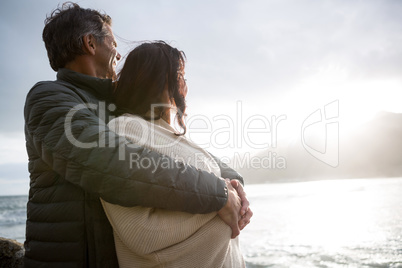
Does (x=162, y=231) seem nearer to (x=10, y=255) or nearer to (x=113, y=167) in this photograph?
(x=113, y=167)

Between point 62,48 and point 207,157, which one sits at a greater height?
point 62,48

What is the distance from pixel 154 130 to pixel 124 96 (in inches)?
14.6

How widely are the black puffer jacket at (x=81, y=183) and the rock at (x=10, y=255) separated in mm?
1647

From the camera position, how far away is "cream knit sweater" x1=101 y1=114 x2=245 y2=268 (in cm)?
132

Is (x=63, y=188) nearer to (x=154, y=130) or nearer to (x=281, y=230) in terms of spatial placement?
(x=154, y=130)

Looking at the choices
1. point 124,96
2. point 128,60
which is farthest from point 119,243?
point 128,60

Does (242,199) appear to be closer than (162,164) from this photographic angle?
No

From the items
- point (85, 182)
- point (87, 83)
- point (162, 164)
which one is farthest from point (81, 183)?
point (87, 83)

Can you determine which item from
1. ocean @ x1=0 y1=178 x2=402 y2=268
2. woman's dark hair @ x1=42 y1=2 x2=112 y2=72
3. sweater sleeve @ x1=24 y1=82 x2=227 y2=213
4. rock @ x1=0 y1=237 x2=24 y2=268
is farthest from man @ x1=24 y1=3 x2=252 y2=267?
ocean @ x1=0 y1=178 x2=402 y2=268

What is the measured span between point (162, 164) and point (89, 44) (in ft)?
4.43

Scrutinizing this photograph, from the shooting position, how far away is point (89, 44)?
209cm

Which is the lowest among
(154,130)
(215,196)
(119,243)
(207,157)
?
(119,243)

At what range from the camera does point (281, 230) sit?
9133 mm

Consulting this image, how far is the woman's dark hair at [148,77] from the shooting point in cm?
167
